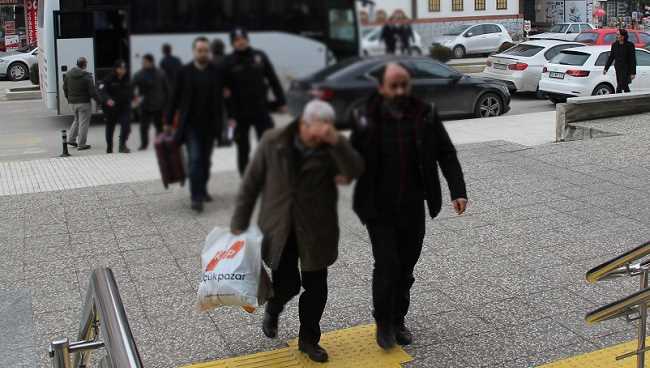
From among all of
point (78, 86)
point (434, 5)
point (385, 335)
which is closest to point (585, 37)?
point (385, 335)

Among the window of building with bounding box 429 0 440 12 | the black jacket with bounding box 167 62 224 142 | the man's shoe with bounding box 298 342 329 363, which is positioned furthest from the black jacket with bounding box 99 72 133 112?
the man's shoe with bounding box 298 342 329 363

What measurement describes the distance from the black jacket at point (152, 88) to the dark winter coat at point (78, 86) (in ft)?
1.46

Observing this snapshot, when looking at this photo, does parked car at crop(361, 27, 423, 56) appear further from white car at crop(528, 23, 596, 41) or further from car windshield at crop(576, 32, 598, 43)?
car windshield at crop(576, 32, 598, 43)

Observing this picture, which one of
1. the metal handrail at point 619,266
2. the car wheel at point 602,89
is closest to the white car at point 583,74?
the car wheel at point 602,89

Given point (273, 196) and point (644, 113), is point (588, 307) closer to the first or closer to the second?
point (273, 196)

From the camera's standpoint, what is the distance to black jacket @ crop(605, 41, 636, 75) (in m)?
12.7

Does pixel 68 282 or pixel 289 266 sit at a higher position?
pixel 289 266

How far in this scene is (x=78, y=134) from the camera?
264 cm

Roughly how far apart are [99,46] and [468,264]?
181 inches

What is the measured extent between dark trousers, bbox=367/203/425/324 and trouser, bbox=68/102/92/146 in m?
1.07

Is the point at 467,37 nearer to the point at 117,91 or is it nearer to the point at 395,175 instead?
the point at 395,175

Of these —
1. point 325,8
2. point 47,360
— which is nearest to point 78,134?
point 325,8

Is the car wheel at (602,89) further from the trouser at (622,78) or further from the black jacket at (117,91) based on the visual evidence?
the black jacket at (117,91)

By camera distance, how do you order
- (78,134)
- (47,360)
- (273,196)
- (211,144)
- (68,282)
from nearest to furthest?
(211,144) → (273,196) → (78,134) → (47,360) → (68,282)
